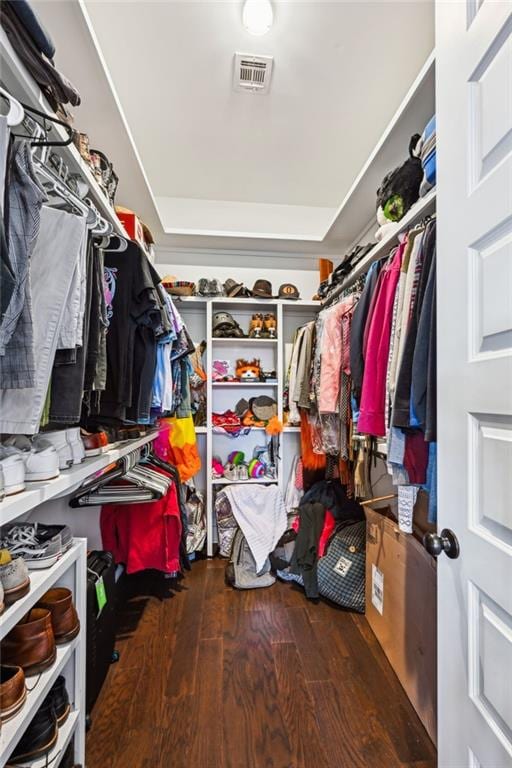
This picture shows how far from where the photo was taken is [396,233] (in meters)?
1.34

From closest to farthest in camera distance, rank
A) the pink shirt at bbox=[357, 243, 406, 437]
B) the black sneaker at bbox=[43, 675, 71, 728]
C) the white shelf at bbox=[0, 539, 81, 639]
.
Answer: the white shelf at bbox=[0, 539, 81, 639] → the black sneaker at bbox=[43, 675, 71, 728] → the pink shirt at bbox=[357, 243, 406, 437]

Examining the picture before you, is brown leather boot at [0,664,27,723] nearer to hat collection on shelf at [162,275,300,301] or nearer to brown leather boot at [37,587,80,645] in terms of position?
brown leather boot at [37,587,80,645]

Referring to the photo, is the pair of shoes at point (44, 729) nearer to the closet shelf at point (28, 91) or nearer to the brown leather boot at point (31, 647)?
the brown leather boot at point (31, 647)

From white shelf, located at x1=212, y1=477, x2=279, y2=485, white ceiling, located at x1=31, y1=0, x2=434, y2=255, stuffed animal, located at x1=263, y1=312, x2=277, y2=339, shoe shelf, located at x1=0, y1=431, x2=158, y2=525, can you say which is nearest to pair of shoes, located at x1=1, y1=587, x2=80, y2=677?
shoe shelf, located at x1=0, y1=431, x2=158, y2=525

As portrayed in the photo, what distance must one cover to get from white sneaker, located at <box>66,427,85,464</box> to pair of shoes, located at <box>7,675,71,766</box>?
24.1 inches

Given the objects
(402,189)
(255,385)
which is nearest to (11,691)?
(402,189)

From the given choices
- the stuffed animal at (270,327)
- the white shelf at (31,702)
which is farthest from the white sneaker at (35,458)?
the stuffed animal at (270,327)

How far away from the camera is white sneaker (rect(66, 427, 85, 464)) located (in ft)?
3.23

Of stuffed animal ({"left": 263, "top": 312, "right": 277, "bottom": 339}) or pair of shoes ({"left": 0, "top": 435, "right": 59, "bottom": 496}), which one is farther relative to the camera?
stuffed animal ({"left": 263, "top": 312, "right": 277, "bottom": 339})

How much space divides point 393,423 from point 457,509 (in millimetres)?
352

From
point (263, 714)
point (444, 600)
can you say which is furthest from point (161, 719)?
point (444, 600)

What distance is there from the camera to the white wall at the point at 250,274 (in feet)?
9.11

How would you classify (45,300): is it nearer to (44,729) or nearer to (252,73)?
(44,729)

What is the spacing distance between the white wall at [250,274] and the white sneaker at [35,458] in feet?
7.14
